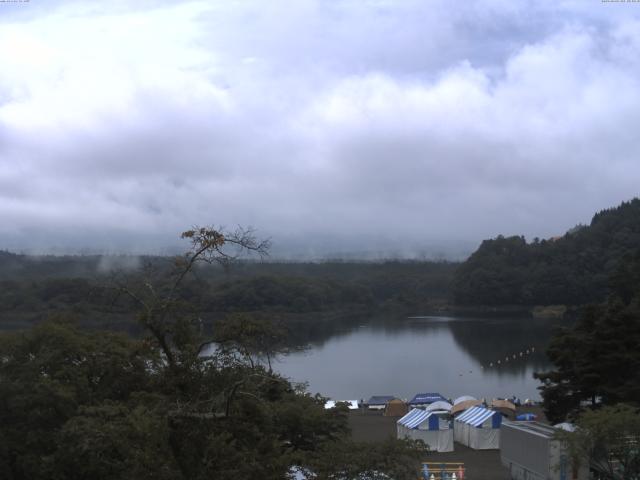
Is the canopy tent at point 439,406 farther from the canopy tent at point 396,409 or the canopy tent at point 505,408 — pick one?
the canopy tent at point 396,409

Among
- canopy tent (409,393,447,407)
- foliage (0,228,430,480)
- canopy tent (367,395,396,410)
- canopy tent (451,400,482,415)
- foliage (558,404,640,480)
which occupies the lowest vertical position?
canopy tent (367,395,396,410)

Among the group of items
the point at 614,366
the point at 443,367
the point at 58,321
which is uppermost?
the point at 58,321

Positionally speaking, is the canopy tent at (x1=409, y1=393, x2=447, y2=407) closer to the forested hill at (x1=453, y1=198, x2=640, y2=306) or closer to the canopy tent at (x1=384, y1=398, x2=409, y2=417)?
the canopy tent at (x1=384, y1=398, x2=409, y2=417)

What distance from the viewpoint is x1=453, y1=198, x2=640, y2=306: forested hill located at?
254 ft

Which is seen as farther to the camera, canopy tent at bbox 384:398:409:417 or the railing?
canopy tent at bbox 384:398:409:417

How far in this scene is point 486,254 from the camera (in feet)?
297

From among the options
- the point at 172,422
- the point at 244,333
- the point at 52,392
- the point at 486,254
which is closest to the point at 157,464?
the point at 172,422

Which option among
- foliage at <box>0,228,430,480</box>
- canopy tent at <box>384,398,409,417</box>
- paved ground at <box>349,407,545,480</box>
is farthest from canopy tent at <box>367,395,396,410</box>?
foliage at <box>0,228,430,480</box>

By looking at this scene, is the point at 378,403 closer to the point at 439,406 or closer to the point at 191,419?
the point at 439,406

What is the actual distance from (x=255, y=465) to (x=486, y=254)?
284 feet

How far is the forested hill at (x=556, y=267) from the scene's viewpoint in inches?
3044

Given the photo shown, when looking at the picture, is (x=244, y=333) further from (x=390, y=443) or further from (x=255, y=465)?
(x=390, y=443)

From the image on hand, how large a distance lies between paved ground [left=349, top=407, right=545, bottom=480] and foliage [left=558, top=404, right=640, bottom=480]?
2.50 meters

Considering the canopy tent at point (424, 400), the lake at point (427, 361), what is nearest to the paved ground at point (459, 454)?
the canopy tent at point (424, 400)
